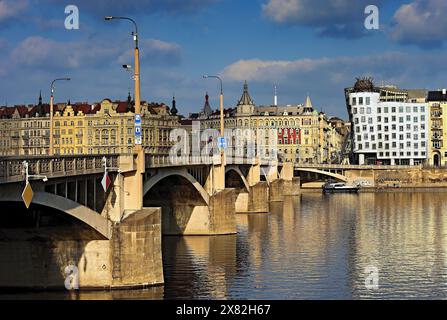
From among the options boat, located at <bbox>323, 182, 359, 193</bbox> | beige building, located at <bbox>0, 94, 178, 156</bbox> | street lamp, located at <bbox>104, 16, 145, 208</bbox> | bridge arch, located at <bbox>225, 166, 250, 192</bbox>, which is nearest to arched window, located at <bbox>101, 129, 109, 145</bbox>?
beige building, located at <bbox>0, 94, 178, 156</bbox>

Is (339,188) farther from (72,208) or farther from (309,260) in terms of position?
(72,208)

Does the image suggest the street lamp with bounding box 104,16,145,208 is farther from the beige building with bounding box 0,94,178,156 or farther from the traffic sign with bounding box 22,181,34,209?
the beige building with bounding box 0,94,178,156

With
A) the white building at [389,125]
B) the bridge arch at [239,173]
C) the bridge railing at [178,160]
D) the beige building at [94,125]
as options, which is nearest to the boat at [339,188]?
the white building at [389,125]

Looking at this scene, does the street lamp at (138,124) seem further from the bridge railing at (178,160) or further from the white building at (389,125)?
the white building at (389,125)

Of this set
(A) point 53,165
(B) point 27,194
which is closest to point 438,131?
(A) point 53,165

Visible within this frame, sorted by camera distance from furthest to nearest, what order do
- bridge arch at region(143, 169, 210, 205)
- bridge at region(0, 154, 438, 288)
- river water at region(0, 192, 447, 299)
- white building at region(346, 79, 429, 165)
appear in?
white building at region(346, 79, 429, 165) < bridge arch at region(143, 169, 210, 205) < river water at region(0, 192, 447, 299) < bridge at region(0, 154, 438, 288)

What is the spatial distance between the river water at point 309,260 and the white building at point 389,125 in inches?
3430

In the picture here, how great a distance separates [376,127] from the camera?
191m

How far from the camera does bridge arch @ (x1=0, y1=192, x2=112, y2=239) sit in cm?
3584

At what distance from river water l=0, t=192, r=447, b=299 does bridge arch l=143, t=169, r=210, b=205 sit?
434 centimetres

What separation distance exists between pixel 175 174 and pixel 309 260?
13278 mm

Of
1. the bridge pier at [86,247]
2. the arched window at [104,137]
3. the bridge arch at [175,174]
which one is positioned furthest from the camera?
the arched window at [104,137]

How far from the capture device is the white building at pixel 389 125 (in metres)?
190
